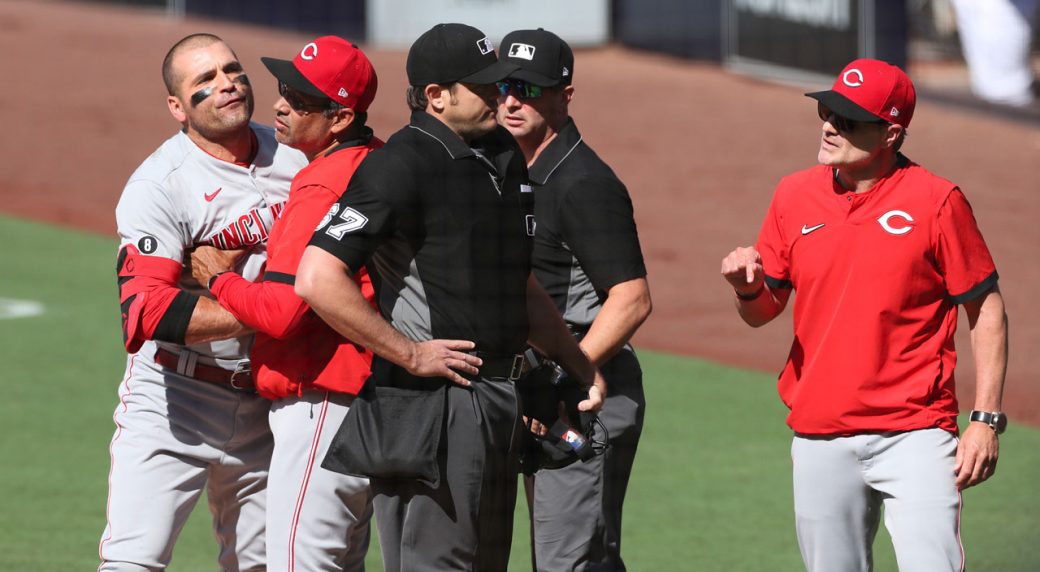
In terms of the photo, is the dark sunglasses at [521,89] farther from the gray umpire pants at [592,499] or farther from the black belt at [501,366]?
the black belt at [501,366]

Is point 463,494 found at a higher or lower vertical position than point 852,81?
lower

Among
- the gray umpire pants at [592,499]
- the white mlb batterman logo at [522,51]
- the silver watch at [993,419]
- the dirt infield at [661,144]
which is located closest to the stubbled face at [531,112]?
the white mlb batterman logo at [522,51]

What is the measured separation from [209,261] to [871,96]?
1.90 m

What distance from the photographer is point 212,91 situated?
4289 millimetres

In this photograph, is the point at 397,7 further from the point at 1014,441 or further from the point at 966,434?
the point at 966,434

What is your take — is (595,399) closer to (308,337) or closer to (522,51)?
(308,337)

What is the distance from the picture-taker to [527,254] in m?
3.75

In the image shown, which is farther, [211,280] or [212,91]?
[212,91]

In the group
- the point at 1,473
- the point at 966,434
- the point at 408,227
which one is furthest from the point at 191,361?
the point at 1,473

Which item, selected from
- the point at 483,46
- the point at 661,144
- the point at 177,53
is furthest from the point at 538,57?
the point at 661,144

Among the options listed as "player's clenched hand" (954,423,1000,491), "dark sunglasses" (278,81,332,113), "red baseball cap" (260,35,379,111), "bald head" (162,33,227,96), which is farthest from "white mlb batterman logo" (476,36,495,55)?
"player's clenched hand" (954,423,1000,491)

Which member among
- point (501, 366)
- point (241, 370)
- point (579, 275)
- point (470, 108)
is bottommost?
point (241, 370)

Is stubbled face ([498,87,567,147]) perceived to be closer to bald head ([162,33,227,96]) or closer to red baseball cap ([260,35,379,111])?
red baseball cap ([260,35,379,111])

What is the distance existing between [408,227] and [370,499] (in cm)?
83
